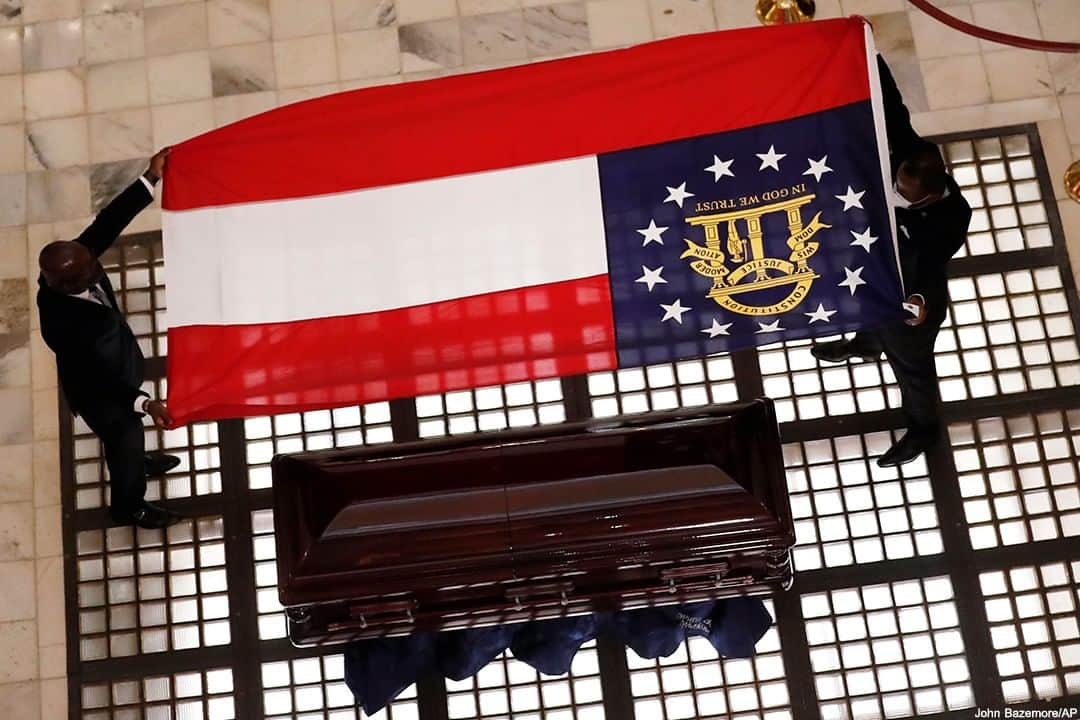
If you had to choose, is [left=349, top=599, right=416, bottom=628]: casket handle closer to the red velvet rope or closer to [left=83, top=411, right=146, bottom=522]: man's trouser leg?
[left=83, top=411, right=146, bottom=522]: man's trouser leg

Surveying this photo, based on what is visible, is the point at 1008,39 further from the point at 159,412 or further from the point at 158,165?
the point at 159,412

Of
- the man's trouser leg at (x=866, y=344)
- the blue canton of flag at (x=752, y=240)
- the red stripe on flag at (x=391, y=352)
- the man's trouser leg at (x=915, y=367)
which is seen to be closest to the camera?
the blue canton of flag at (x=752, y=240)

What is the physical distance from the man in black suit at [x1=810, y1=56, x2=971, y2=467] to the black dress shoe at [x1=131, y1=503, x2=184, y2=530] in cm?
329

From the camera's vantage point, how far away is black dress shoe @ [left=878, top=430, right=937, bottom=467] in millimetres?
6227

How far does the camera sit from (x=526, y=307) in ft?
17.0

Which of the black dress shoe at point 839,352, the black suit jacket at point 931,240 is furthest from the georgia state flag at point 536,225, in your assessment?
the black dress shoe at point 839,352

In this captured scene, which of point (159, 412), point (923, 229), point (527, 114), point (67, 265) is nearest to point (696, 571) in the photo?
point (923, 229)

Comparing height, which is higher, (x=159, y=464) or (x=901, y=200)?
(x=901, y=200)

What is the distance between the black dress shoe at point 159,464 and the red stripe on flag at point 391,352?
125 cm

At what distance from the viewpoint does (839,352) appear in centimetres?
633

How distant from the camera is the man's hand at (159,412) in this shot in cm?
521

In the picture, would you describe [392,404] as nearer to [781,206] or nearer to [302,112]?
[302,112]

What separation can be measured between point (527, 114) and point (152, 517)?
2644 millimetres

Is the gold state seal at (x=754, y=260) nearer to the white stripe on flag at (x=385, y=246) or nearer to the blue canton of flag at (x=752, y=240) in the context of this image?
the blue canton of flag at (x=752, y=240)
